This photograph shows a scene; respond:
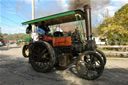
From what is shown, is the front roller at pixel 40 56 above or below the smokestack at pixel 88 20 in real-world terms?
below

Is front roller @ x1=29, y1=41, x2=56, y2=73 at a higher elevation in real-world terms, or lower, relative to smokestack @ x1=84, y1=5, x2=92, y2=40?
lower

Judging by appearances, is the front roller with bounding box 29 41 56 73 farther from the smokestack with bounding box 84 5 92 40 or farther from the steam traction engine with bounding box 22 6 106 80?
the smokestack with bounding box 84 5 92 40

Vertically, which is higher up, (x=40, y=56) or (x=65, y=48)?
(x=65, y=48)

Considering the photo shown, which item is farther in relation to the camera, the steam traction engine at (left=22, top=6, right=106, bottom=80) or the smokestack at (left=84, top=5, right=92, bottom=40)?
the smokestack at (left=84, top=5, right=92, bottom=40)

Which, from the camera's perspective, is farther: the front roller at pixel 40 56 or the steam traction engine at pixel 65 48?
the front roller at pixel 40 56

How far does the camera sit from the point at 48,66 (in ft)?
12.8

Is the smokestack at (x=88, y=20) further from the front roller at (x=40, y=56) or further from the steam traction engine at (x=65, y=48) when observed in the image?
the front roller at (x=40, y=56)

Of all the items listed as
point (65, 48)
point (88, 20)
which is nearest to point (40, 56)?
point (65, 48)

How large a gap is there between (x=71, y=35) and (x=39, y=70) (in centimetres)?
182

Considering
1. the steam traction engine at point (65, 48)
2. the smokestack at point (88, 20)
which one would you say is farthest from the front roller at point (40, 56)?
the smokestack at point (88, 20)

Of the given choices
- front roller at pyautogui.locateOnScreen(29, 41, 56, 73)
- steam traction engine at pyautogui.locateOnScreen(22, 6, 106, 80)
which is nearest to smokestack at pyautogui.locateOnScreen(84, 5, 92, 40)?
steam traction engine at pyautogui.locateOnScreen(22, 6, 106, 80)

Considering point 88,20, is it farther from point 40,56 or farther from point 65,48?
point 40,56

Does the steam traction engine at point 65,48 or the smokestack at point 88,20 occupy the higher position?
the smokestack at point 88,20

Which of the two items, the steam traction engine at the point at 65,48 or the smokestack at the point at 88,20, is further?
the smokestack at the point at 88,20
